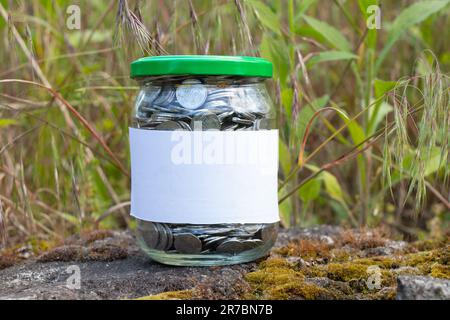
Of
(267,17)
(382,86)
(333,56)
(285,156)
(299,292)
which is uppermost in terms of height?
(267,17)

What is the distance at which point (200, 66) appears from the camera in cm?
166

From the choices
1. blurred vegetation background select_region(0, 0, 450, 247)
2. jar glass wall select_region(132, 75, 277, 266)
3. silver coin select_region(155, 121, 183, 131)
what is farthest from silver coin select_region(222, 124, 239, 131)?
blurred vegetation background select_region(0, 0, 450, 247)

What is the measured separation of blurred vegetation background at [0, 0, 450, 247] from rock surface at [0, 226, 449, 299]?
0.54ft

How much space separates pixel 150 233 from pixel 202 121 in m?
0.37

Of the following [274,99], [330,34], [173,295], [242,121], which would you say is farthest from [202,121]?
[330,34]

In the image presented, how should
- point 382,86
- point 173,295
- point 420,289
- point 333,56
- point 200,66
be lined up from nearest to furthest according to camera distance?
point 420,289 → point 173,295 → point 200,66 → point 382,86 → point 333,56

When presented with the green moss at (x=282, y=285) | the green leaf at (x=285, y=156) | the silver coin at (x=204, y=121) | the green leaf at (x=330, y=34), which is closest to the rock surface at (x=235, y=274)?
the green moss at (x=282, y=285)

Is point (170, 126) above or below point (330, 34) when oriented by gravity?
below

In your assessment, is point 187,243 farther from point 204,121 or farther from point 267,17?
point 267,17

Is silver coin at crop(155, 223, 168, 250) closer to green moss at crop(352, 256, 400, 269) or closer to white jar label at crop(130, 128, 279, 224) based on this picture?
white jar label at crop(130, 128, 279, 224)

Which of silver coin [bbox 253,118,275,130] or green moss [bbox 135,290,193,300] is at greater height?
silver coin [bbox 253,118,275,130]

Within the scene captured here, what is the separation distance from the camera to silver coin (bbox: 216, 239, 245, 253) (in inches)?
68.9

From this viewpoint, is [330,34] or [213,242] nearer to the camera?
[213,242]
